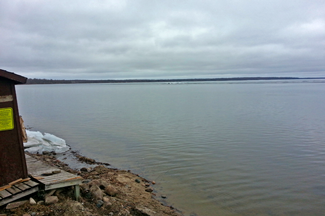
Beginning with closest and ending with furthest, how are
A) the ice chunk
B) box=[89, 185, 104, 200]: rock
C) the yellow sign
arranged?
the yellow sign < box=[89, 185, 104, 200]: rock < the ice chunk

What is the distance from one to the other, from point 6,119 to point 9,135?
38 centimetres

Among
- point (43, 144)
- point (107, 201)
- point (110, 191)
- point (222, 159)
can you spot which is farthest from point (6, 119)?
point (43, 144)

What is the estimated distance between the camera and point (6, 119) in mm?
5914

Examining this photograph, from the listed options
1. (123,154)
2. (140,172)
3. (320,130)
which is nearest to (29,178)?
(140,172)

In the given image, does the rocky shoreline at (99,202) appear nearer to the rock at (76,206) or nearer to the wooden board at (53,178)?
the rock at (76,206)

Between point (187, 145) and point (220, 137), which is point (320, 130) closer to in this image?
point (220, 137)

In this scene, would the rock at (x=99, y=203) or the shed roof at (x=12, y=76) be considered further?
the rock at (x=99, y=203)

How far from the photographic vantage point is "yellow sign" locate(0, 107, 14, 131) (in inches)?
231

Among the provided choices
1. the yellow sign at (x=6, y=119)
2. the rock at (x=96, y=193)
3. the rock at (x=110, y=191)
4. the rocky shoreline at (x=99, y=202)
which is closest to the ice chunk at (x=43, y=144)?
the rocky shoreline at (x=99, y=202)

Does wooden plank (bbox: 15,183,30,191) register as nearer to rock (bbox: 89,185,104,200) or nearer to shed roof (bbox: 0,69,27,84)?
rock (bbox: 89,185,104,200)

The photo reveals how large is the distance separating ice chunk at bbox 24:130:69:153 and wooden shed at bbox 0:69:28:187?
7987 mm

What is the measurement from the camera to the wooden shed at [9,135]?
5895 millimetres

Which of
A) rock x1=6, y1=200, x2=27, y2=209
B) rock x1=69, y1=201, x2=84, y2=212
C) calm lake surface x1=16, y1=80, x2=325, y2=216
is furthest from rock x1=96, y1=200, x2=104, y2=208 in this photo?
calm lake surface x1=16, y1=80, x2=325, y2=216

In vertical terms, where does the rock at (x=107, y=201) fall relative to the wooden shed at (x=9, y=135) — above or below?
below
